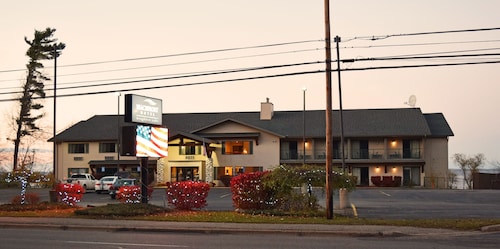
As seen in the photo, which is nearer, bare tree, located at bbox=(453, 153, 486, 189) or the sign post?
the sign post

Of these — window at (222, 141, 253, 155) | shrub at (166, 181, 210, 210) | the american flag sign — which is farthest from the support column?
window at (222, 141, 253, 155)

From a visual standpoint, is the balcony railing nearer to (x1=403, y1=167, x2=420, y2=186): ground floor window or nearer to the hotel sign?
(x1=403, y1=167, x2=420, y2=186): ground floor window

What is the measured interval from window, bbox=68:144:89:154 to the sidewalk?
4845 cm

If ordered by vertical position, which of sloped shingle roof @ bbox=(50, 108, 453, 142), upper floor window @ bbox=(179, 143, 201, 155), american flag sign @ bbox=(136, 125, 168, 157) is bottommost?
american flag sign @ bbox=(136, 125, 168, 157)

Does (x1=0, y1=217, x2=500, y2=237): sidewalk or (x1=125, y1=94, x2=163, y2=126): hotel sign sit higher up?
(x1=125, y1=94, x2=163, y2=126): hotel sign

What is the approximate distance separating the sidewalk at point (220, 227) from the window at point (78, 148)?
48452 millimetres

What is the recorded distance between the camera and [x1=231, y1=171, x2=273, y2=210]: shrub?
24.4 metres

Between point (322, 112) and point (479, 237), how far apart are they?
54.1 metres

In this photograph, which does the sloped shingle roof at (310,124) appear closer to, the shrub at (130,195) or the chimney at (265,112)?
the chimney at (265,112)

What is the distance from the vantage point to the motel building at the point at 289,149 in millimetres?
63625

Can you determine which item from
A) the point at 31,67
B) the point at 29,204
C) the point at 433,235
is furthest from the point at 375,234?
the point at 31,67

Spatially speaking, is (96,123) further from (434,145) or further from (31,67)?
(434,145)

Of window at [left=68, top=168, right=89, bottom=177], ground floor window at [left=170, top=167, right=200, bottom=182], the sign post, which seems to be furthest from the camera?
window at [left=68, top=168, right=89, bottom=177]

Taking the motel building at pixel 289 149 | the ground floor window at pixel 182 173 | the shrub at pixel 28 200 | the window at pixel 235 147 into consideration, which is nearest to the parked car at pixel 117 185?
the shrub at pixel 28 200
